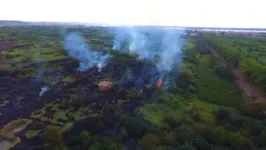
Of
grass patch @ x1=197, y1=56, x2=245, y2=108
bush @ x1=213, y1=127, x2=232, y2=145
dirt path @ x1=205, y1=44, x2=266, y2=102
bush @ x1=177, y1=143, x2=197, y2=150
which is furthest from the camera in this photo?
dirt path @ x1=205, y1=44, x2=266, y2=102

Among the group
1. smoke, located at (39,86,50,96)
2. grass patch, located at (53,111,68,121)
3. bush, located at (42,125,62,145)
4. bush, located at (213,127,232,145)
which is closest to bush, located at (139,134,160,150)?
bush, located at (213,127,232,145)

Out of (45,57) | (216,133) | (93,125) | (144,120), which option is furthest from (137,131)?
(45,57)

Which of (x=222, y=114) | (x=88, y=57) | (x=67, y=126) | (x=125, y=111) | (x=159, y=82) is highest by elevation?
(x=88, y=57)

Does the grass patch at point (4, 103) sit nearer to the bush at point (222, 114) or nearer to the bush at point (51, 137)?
the bush at point (51, 137)

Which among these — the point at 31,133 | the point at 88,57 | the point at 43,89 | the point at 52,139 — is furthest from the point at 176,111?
the point at 88,57

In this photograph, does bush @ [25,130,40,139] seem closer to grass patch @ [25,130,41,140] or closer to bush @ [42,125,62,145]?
grass patch @ [25,130,41,140]

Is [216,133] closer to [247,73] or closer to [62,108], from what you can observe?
[62,108]

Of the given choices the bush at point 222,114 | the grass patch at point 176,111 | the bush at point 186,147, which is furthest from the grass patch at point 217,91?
the bush at point 186,147

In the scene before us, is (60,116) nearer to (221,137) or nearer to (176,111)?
(176,111)
